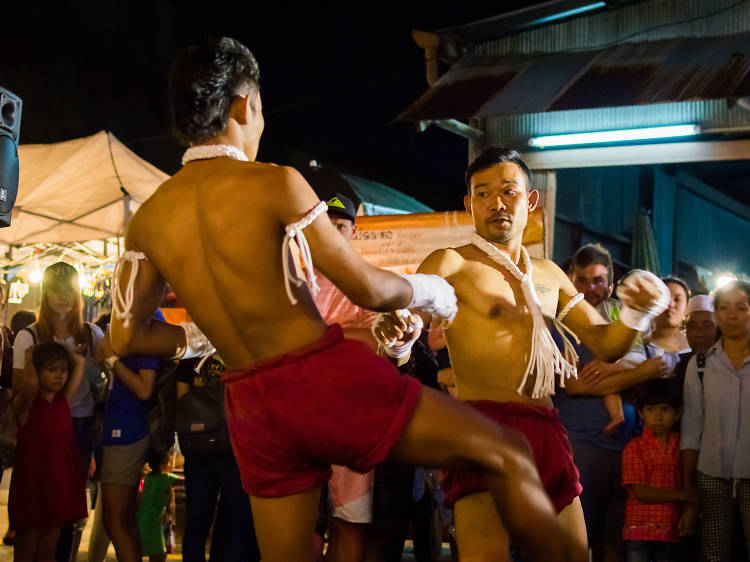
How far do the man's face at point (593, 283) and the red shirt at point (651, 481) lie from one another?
2.98 feet

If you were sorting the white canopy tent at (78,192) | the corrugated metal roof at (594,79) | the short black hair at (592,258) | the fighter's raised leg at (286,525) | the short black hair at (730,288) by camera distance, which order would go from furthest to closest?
the white canopy tent at (78,192), the corrugated metal roof at (594,79), the short black hair at (592,258), the short black hair at (730,288), the fighter's raised leg at (286,525)

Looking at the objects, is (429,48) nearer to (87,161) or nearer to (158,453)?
(87,161)

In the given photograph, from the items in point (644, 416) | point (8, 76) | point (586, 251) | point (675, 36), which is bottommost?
point (644, 416)

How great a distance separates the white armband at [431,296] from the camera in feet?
9.21

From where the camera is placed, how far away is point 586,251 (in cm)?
555

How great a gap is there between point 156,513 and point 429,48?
18.8ft

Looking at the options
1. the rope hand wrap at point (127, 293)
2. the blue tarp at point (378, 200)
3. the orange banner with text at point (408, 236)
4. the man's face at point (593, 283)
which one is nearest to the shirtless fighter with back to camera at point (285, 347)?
the rope hand wrap at point (127, 293)

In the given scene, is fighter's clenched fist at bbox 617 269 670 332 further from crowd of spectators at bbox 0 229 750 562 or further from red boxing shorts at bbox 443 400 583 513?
crowd of spectators at bbox 0 229 750 562

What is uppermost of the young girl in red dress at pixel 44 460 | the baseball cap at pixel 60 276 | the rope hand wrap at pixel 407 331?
the baseball cap at pixel 60 276

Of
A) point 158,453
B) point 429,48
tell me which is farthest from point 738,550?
point 429,48

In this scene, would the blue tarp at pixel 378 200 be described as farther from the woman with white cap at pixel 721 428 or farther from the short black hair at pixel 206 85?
the short black hair at pixel 206 85

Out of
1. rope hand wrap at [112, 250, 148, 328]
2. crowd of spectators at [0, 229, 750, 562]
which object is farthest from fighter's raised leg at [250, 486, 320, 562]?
crowd of spectators at [0, 229, 750, 562]

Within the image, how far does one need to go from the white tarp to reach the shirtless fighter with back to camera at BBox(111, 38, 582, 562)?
6845 mm

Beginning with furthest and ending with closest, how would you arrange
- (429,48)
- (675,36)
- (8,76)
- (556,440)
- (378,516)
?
(8,76)
(429,48)
(675,36)
(378,516)
(556,440)
